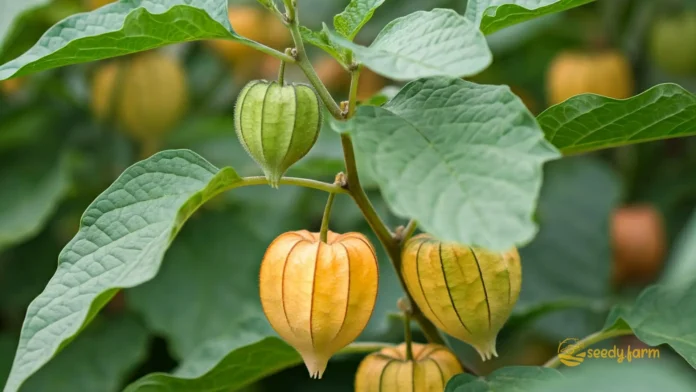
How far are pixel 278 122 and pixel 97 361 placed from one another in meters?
0.80

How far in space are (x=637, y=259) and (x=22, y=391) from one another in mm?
1047

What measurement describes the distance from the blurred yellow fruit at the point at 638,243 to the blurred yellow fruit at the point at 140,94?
0.83 m

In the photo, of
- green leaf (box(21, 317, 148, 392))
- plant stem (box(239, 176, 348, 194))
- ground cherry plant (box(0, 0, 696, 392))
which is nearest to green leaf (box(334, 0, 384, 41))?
ground cherry plant (box(0, 0, 696, 392))

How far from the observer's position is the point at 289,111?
23.5 inches

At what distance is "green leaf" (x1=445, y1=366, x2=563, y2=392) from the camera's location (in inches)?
25.0

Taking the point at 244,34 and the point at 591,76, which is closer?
the point at 591,76

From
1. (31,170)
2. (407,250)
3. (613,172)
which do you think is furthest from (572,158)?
(407,250)

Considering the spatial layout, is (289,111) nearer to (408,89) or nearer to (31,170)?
(408,89)

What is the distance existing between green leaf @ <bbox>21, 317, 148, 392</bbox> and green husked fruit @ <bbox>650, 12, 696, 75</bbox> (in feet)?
3.35

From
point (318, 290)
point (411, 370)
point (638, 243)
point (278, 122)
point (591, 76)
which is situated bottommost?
point (638, 243)

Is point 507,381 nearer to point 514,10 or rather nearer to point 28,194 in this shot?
point 514,10

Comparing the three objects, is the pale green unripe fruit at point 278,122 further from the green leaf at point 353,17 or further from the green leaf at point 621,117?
the green leaf at point 621,117

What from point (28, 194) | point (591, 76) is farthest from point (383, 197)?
point (591, 76)

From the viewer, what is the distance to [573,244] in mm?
1578
